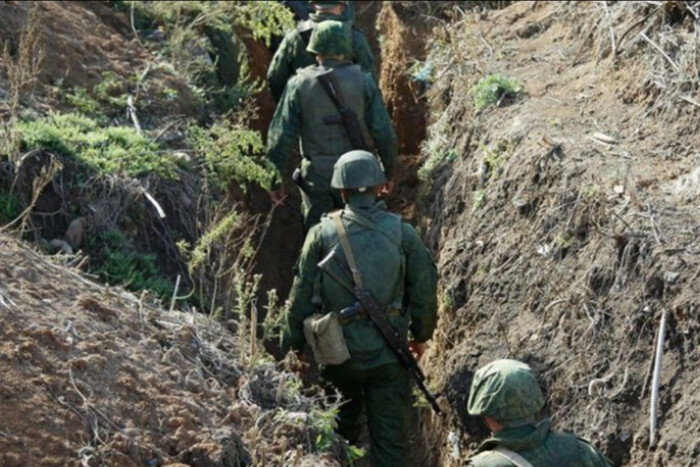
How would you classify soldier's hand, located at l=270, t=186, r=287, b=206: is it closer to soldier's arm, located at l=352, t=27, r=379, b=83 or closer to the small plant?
soldier's arm, located at l=352, t=27, r=379, b=83

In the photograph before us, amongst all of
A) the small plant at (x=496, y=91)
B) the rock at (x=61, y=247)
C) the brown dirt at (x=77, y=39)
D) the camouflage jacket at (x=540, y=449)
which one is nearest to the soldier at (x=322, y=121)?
the small plant at (x=496, y=91)

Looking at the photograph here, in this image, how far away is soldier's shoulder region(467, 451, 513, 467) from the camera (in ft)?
20.2

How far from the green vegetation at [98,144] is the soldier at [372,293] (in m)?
2.01

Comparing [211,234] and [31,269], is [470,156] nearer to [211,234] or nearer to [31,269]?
[211,234]

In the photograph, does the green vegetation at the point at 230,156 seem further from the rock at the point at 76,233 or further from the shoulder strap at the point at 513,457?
the shoulder strap at the point at 513,457

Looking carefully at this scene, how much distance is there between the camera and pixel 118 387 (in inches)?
286

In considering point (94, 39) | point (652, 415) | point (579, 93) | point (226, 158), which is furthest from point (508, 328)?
point (94, 39)

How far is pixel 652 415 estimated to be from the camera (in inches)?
292

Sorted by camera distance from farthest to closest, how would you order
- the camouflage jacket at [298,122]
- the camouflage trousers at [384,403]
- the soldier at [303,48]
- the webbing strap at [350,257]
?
the soldier at [303,48], the camouflage jacket at [298,122], the camouflage trousers at [384,403], the webbing strap at [350,257]

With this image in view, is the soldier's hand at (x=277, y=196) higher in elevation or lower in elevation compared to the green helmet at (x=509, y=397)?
lower

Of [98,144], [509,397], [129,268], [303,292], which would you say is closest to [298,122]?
[98,144]

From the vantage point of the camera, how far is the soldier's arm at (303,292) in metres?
8.54

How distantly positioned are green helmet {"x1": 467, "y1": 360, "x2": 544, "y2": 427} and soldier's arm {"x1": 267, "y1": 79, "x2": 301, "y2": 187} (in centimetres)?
450

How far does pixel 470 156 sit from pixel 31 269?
380 cm
